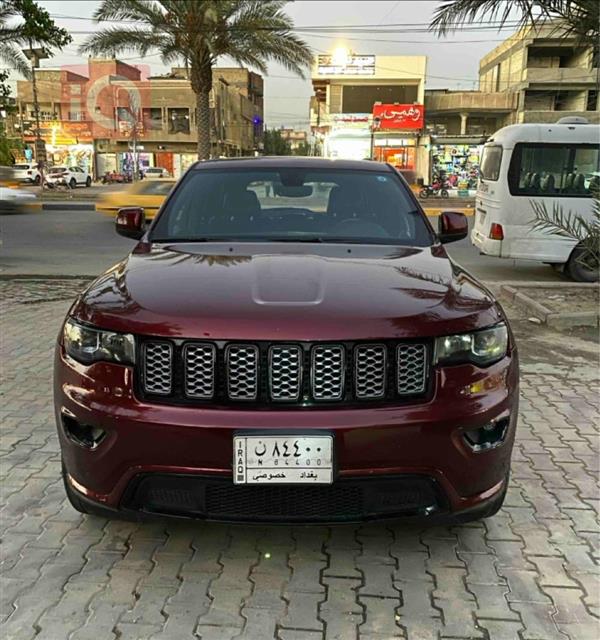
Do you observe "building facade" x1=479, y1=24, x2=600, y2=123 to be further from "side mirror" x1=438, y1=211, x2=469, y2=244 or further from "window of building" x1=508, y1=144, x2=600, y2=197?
"side mirror" x1=438, y1=211, x2=469, y2=244

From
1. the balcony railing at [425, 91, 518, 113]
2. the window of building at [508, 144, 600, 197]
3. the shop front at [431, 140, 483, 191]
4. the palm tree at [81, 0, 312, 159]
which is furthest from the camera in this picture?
the balcony railing at [425, 91, 518, 113]

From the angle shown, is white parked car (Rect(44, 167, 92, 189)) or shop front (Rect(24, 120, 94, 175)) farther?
shop front (Rect(24, 120, 94, 175))

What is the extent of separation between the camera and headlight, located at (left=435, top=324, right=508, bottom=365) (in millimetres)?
2428

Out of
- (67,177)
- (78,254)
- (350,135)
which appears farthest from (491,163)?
(67,177)

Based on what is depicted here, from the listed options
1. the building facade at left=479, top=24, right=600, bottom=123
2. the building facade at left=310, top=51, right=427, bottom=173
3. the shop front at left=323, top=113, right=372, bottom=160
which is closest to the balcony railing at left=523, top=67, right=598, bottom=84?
the building facade at left=479, top=24, right=600, bottom=123

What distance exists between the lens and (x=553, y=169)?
399 inches

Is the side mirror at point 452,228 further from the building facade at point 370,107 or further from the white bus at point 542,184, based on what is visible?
the building facade at point 370,107

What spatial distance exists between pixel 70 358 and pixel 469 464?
1.58 metres

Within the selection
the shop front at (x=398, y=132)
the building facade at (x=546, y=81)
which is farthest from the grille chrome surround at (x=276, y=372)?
the building facade at (x=546, y=81)

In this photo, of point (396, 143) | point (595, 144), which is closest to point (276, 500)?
point (595, 144)

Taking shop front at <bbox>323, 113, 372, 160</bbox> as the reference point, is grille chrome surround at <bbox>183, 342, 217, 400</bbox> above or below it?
below

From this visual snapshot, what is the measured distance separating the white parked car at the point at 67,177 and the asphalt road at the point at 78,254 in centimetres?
2352

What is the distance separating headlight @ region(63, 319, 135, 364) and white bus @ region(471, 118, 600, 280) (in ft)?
28.5

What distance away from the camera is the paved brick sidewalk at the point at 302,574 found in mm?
2363
